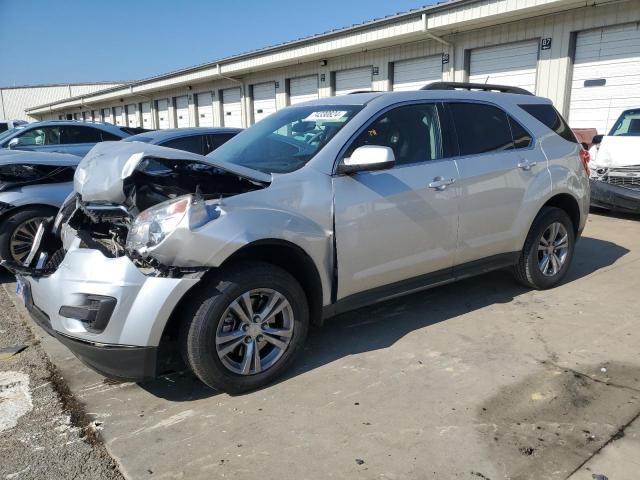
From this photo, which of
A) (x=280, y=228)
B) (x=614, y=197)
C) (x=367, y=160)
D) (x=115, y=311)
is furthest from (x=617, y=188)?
(x=115, y=311)

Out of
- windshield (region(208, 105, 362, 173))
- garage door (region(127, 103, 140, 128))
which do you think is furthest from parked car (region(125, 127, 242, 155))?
garage door (region(127, 103, 140, 128))

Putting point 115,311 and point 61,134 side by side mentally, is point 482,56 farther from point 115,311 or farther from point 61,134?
point 115,311

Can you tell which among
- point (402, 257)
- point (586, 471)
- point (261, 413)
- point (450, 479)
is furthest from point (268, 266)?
point (586, 471)

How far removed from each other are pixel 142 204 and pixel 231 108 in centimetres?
2052


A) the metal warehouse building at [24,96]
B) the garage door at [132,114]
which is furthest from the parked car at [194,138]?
the metal warehouse building at [24,96]

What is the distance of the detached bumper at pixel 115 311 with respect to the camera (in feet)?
8.93

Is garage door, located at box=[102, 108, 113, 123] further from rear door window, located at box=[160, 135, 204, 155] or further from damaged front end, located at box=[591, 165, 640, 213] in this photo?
damaged front end, located at box=[591, 165, 640, 213]

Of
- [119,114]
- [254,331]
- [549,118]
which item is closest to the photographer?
[254,331]

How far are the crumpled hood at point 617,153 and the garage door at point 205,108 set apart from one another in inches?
738

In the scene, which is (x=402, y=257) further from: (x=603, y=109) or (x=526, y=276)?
(x=603, y=109)

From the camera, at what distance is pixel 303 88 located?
60.4ft

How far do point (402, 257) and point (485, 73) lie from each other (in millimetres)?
10657

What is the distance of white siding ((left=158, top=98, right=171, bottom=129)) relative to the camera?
2899 centimetres

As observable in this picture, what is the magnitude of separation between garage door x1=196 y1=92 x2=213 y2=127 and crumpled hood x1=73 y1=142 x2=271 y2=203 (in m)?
21.9
